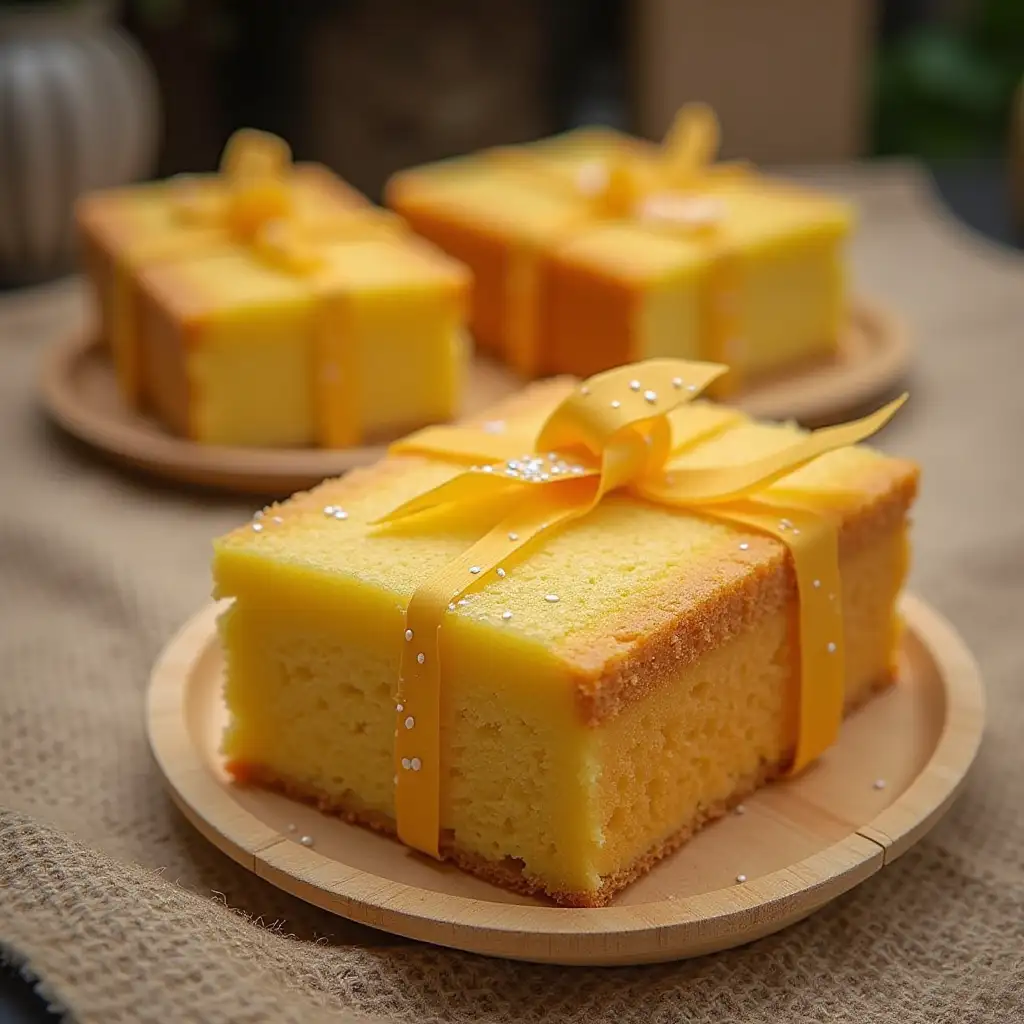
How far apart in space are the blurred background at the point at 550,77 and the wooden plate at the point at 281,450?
65cm

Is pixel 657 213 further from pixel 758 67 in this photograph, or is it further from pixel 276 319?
pixel 758 67

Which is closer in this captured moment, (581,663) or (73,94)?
(581,663)

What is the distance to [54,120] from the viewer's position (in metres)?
2.48

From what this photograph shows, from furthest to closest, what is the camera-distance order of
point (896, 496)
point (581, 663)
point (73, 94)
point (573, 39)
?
1. point (573, 39)
2. point (73, 94)
3. point (896, 496)
4. point (581, 663)

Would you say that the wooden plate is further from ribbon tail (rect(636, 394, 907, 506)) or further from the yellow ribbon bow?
ribbon tail (rect(636, 394, 907, 506))

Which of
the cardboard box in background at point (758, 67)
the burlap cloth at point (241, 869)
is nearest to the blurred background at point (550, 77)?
the cardboard box in background at point (758, 67)

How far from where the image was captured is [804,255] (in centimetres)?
212

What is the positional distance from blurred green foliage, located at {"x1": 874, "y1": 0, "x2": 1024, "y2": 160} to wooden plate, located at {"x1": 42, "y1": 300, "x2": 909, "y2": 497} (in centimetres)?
151

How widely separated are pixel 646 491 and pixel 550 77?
2450 millimetres

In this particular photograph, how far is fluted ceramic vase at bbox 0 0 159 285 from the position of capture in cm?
246

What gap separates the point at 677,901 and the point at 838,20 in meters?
2.57

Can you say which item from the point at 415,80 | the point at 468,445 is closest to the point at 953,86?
the point at 415,80

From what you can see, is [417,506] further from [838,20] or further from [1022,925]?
[838,20]

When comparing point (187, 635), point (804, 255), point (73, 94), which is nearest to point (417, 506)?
point (187, 635)
